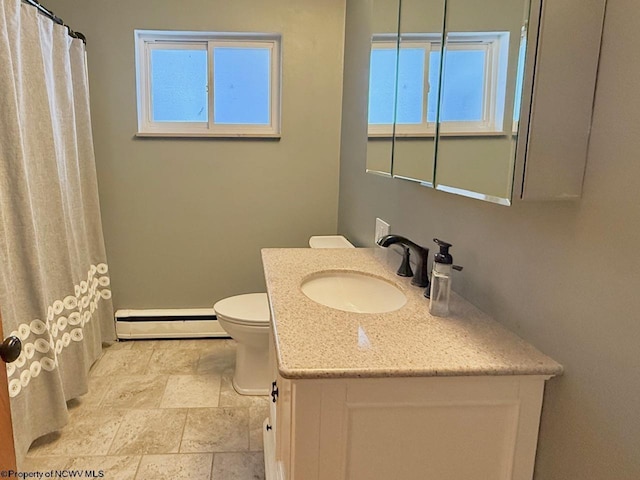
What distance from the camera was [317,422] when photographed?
89 cm

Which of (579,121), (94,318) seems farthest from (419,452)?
(94,318)

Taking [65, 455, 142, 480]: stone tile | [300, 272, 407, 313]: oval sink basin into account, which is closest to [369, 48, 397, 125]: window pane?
[300, 272, 407, 313]: oval sink basin

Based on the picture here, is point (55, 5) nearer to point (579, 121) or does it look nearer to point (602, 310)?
point (579, 121)

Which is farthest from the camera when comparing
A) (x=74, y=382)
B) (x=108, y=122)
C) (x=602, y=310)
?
(x=108, y=122)

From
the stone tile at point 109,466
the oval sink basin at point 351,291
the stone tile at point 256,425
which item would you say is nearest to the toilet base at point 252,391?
the stone tile at point 256,425

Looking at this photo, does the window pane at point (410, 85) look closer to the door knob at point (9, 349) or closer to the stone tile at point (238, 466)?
the door knob at point (9, 349)

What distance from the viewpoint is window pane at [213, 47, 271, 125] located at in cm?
280

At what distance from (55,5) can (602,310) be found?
9.89 feet

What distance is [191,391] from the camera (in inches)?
92.4

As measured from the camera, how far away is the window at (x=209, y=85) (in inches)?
109

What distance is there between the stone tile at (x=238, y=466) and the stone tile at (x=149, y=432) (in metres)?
0.21

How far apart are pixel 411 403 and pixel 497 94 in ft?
2.20

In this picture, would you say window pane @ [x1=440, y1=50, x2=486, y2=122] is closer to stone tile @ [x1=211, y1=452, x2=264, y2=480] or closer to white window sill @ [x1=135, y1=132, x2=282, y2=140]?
stone tile @ [x1=211, y1=452, x2=264, y2=480]

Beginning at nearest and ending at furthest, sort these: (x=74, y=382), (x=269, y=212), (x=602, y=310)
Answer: (x=602, y=310)
(x=74, y=382)
(x=269, y=212)
